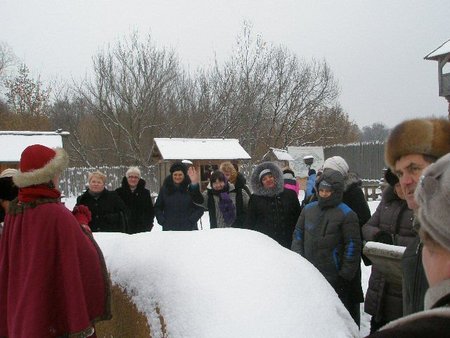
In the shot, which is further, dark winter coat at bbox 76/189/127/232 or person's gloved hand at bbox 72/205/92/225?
dark winter coat at bbox 76/189/127/232

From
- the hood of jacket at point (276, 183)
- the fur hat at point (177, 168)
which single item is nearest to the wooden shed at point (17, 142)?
the fur hat at point (177, 168)

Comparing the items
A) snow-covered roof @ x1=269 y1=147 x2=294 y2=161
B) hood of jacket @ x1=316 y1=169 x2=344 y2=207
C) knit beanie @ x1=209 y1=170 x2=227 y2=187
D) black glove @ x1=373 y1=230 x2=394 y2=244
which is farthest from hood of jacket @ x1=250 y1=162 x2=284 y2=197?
snow-covered roof @ x1=269 y1=147 x2=294 y2=161

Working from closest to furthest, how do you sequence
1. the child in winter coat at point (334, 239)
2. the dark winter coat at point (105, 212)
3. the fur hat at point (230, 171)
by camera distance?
1. the child in winter coat at point (334, 239)
2. the dark winter coat at point (105, 212)
3. the fur hat at point (230, 171)

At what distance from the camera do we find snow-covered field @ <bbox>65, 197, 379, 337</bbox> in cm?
165

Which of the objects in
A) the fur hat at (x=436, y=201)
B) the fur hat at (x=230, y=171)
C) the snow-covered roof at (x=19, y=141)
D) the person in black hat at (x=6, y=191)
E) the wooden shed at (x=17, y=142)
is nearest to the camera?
the fur hat at (x=436, y=201)

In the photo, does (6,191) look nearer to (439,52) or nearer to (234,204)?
(234,204)

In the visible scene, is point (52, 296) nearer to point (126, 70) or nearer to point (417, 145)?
point (417, 145)

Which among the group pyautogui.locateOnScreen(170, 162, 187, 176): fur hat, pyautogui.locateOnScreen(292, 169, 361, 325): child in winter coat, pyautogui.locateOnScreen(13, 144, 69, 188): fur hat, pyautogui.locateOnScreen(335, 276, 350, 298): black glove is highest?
pyautogui.locateOnScreen(13, 144, 69, 188): fur hat

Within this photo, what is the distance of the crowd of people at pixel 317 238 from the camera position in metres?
0.90

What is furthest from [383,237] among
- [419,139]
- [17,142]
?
[17,142]

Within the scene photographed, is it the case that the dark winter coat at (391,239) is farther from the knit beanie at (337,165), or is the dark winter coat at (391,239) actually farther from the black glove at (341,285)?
the knit beanie at (337,165)

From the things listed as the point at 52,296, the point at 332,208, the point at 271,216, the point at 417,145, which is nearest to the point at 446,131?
the point at 417,145

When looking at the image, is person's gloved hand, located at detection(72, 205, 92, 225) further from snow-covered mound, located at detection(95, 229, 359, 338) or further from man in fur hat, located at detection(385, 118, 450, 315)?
man in fur hat, located at detection(385, 118, 450, 315)

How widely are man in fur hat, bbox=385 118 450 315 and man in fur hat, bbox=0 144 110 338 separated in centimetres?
168
